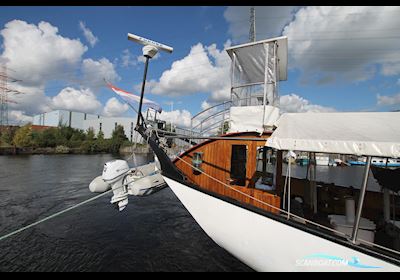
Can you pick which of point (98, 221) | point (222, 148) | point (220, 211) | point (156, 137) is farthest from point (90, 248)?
point (222, 148)

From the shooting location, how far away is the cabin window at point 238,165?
484 centimetres

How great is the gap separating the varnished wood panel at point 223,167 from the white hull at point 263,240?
68 centimetres

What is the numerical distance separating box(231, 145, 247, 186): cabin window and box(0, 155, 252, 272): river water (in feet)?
7.13

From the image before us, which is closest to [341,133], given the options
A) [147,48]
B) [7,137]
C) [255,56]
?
[255,56]

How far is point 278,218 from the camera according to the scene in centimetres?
341

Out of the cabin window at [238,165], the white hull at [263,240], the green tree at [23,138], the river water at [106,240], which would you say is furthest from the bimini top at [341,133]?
the green tree at [23,138]

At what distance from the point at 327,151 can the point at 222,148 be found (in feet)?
7.49

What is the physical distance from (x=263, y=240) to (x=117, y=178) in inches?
143

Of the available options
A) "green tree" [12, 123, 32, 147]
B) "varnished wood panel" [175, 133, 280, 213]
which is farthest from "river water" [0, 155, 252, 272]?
"green tree" [12, 123, 32, 147]

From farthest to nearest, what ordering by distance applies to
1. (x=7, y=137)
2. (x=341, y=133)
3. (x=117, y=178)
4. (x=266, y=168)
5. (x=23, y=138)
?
(x=7, y=137) → (x=23, y=138) → (x=266, y=168) → (x=117, y=178) → (x=341, y=133)

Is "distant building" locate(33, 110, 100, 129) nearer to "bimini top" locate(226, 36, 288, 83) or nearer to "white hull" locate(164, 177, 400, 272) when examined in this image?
"bimini top" locate(226, 36, 288, 83)

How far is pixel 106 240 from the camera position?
6344 millimetres

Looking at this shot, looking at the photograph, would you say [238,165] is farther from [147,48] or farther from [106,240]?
[106,240]

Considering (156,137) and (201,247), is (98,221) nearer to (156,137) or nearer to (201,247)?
(201,247)
